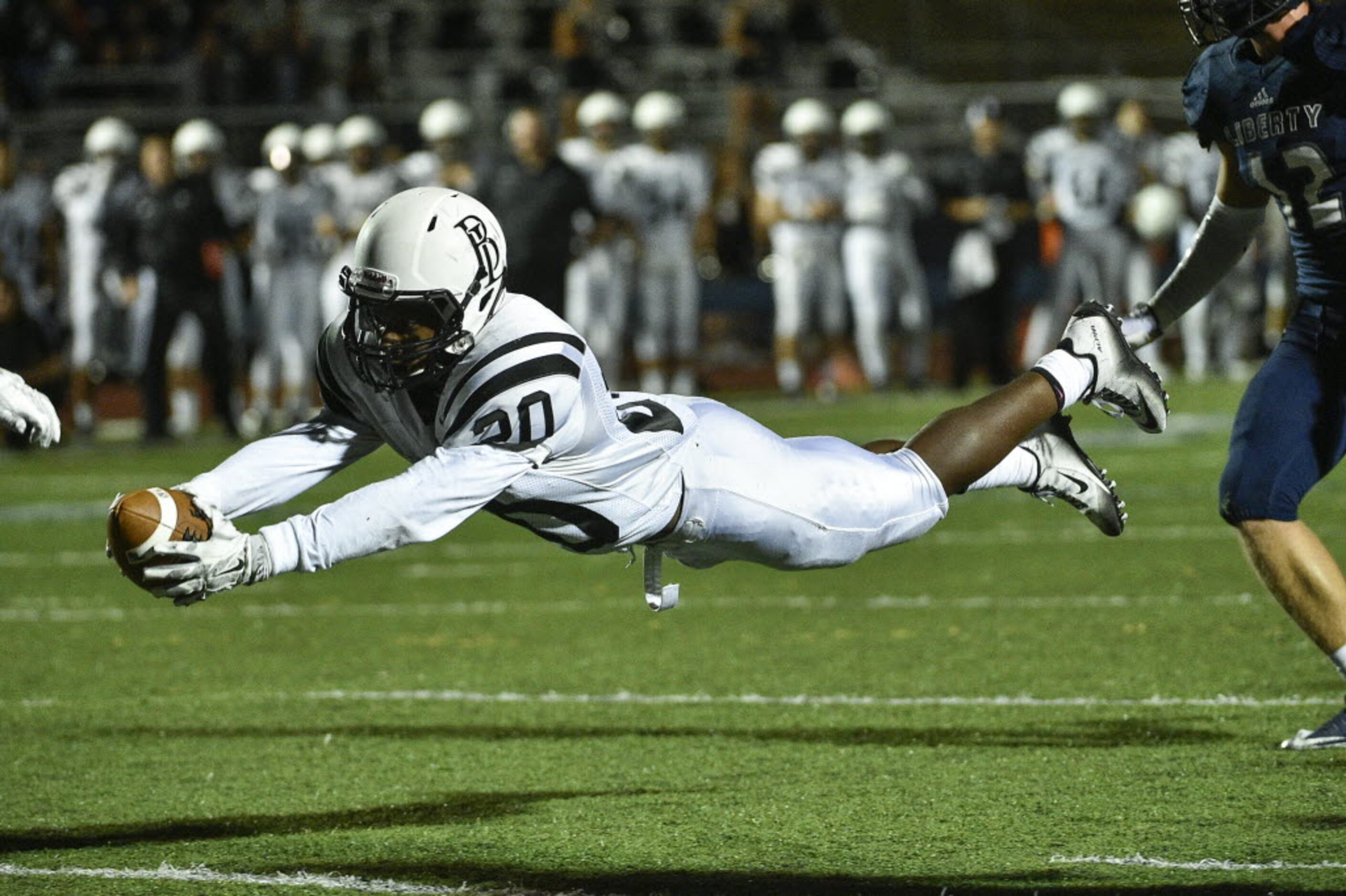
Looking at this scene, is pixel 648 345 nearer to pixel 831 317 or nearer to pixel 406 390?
pixel 831 317

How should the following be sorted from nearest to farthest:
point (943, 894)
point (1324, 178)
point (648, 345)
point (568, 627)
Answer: point (943, 894) → point (1324, 178) → point (568, 627) → point (648, 345)

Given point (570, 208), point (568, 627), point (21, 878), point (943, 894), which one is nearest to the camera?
point (943, 894)

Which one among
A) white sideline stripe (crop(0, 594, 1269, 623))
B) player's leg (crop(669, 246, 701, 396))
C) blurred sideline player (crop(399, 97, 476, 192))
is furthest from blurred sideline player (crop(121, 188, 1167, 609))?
player's leg (crop(669, 246, 701, 396))

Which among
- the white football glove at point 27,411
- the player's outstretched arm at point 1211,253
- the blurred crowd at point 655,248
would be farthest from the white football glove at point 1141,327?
the blurred crowd at point 655,248

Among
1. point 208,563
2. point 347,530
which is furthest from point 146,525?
point 347,530

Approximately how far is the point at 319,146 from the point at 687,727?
1114cm

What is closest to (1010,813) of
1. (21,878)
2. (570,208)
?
(21,878)

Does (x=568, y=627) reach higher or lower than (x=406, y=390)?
lower

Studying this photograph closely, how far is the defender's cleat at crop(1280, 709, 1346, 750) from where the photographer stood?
4.32m

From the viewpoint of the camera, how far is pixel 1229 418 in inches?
505

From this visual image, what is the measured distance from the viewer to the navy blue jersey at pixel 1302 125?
434cm

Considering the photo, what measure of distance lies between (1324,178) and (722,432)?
1.37 meters

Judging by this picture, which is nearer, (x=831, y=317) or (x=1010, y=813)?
(x=1010, y=813)

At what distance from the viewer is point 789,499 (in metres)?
4.28
